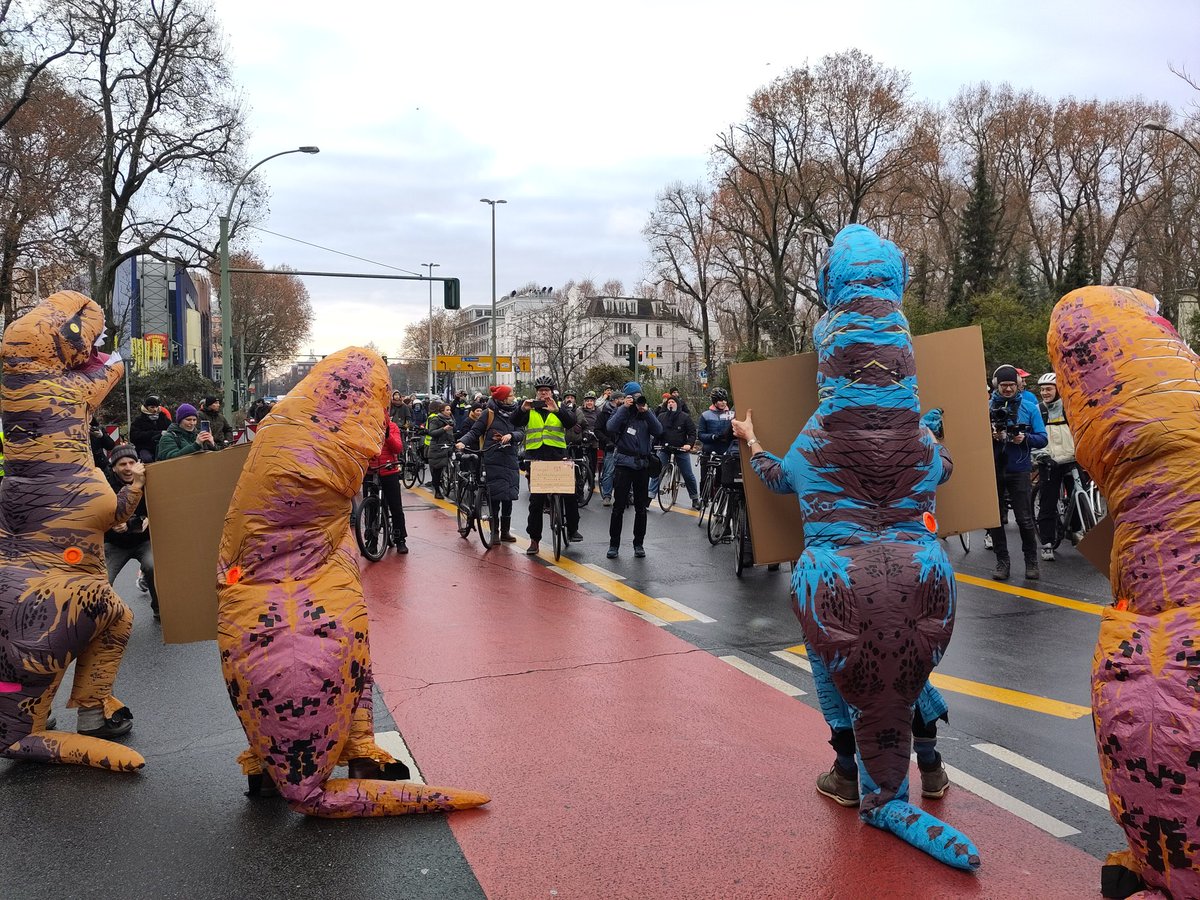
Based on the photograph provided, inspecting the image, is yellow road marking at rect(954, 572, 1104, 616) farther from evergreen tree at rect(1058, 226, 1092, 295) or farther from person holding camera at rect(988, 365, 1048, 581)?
evergreen tree at rect(1058, 226, 1092, 295)

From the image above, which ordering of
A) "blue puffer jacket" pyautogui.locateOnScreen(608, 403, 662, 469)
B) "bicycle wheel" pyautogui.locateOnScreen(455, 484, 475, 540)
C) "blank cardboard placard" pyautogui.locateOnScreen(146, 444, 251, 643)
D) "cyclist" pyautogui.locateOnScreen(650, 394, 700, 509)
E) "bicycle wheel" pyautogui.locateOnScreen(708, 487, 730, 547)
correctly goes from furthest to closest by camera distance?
"cyclist" pyautogui.locateOnScreen(650, 394, 700, 509), "bicycle wheel" pyautogui.locateOnScreen(455, 484, 475, 540), "bicycle wheel" pyautogui.locateOnScreen(708, 487, 730, 547), "blue puffer jacket" pyautogui.locateOnScreen(608, 403, 662, 469), "blank cardboard placard" pyautogui.locateOnScreen(146, 444, 251, 643)

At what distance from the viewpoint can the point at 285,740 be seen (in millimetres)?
3271

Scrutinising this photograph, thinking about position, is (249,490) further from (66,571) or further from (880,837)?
(880,837)

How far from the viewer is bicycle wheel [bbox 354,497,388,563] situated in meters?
10.2

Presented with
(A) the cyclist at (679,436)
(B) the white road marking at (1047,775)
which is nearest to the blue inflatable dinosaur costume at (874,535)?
(B) the white road marking at (1047,775)

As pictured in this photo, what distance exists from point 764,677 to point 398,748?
232 cm

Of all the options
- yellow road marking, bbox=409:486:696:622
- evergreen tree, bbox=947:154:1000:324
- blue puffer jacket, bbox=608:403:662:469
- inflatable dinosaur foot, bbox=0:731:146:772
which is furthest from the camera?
evergreen tree, bbox=947:154:1000:324

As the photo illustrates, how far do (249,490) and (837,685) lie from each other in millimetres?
2258

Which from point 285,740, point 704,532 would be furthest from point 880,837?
point 704,532

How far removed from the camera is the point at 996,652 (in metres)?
6.12

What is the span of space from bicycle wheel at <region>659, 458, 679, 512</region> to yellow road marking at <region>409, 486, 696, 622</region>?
12.9 ft

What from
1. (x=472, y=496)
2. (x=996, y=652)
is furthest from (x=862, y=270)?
(x=472, y=496)

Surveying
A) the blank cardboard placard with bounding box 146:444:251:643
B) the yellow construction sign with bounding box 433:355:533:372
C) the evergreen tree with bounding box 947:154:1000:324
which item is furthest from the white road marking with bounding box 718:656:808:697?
the yellow construction sign with bounding box 433:355:533:372

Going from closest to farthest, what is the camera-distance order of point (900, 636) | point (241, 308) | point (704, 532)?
point (900, 636) → point (704, 532) → point (241, 308)
